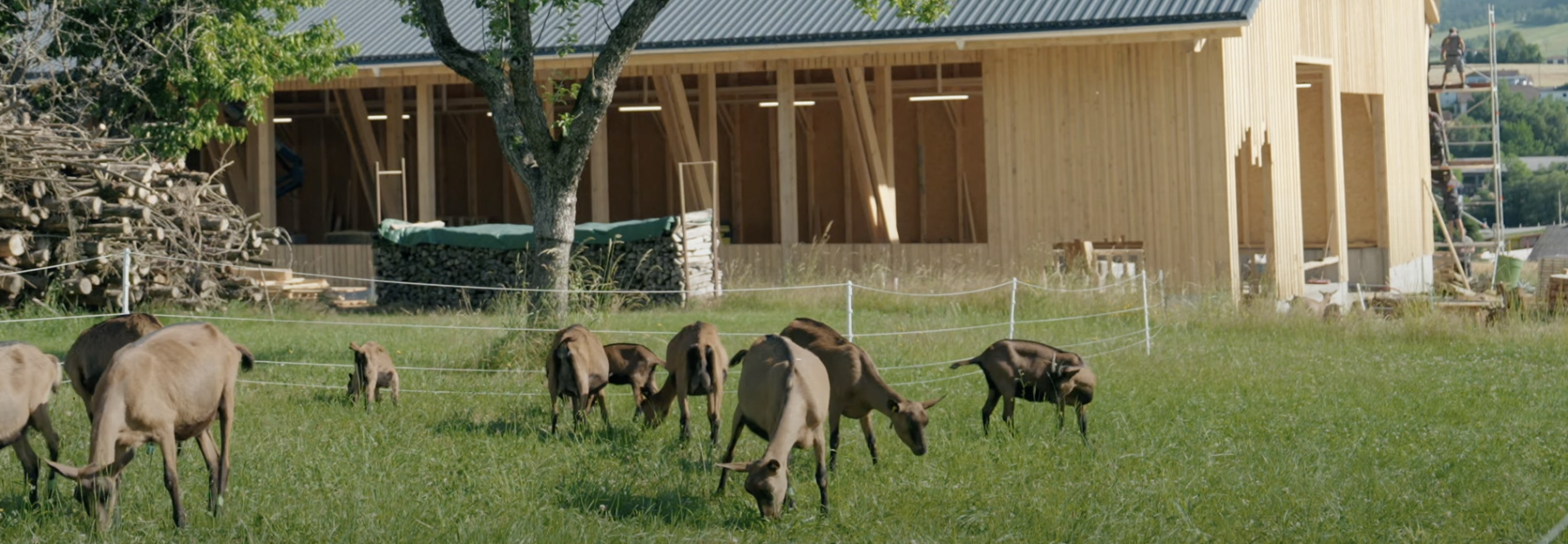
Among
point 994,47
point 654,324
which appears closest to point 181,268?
point 654,324

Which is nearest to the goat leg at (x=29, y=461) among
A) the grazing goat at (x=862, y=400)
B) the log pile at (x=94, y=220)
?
the grazing goat at (x=862, y=400)

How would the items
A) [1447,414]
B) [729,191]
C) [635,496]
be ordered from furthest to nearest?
1. [729,191]
2. [1447,414]
3. [635,496]

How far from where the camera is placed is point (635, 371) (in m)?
11.4

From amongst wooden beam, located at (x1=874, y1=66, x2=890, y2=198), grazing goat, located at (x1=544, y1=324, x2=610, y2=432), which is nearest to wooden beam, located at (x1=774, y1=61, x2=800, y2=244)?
wooden beam, located at (x1=874, y1=66, x2=890, y2=198)

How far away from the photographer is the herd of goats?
782 cm

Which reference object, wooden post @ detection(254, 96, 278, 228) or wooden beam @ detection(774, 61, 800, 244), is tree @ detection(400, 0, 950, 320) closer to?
wooden beam @ detection(774, 61, 800, 244)

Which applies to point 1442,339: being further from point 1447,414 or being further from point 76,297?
point 76,297

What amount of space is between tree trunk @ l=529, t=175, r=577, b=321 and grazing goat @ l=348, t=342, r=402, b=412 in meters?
2.31

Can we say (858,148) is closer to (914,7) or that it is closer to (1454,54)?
(914,7)

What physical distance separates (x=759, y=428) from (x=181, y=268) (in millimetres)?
13292

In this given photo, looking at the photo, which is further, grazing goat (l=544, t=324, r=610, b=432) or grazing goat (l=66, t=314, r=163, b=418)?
grazing goat (l=544, t=324, r=610, b=432)

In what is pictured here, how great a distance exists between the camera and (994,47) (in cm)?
2280

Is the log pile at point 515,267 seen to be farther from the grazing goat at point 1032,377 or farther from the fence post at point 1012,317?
the grazing goat at point 1032,377

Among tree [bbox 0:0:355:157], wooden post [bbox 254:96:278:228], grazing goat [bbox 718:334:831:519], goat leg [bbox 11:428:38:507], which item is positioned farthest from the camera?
wooden post [bbox 254:96:278:228]
